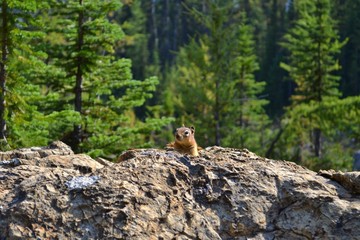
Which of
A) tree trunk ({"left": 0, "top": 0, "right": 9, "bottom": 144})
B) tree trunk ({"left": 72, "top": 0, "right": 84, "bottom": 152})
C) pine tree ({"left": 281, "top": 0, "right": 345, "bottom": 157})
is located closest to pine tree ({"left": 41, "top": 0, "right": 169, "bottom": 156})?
tree trunk ({"left": 72, "top": 0, "right": 84, "bottom": 152})

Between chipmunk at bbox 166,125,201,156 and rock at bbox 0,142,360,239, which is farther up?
chipmunk at bbox 166,125,201,156

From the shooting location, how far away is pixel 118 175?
3.94 metres

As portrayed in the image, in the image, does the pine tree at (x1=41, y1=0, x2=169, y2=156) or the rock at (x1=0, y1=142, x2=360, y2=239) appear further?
the pine tree at (x1=41, y1=0, x2=169, y2=156)

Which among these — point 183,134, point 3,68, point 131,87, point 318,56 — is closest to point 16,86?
point 3,68

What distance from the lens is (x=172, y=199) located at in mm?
3910

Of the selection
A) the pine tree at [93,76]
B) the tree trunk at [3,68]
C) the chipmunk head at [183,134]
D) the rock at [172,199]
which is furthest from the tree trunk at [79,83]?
the rock at [172,199]

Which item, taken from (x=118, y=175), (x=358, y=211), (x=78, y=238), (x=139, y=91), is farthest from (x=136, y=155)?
(x=139, y=91)

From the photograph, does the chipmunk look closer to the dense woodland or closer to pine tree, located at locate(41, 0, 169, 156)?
the dense woodland

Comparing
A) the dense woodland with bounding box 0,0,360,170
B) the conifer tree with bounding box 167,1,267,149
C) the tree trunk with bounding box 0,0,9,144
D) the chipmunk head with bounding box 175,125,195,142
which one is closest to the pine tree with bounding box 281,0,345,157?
the dense woodland with bounding box 0,0,360,170

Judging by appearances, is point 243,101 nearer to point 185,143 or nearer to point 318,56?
point 318,56

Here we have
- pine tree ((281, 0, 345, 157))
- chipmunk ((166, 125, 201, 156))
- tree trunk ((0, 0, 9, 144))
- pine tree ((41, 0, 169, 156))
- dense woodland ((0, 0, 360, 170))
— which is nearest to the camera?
chipmunk ((166, 125, 201, 156))

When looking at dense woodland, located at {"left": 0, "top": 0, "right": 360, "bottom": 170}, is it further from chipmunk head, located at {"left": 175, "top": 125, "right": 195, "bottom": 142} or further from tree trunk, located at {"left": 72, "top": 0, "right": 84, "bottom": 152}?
chipmunk head, located at {"left": 175, "top": 125, "right": 195, "bottom": 142}

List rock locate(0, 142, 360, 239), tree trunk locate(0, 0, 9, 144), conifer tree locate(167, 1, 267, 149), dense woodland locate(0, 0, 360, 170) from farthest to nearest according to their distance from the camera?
conifer tree locate(167, 1, 267, 149) < dense woodland locate(0, 0, 360, 170) < tree trunk locate(0, 0, 9, 144) < rock locate(0, 142, 360, 239)

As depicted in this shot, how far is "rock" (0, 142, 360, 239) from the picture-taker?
362 centimetres
